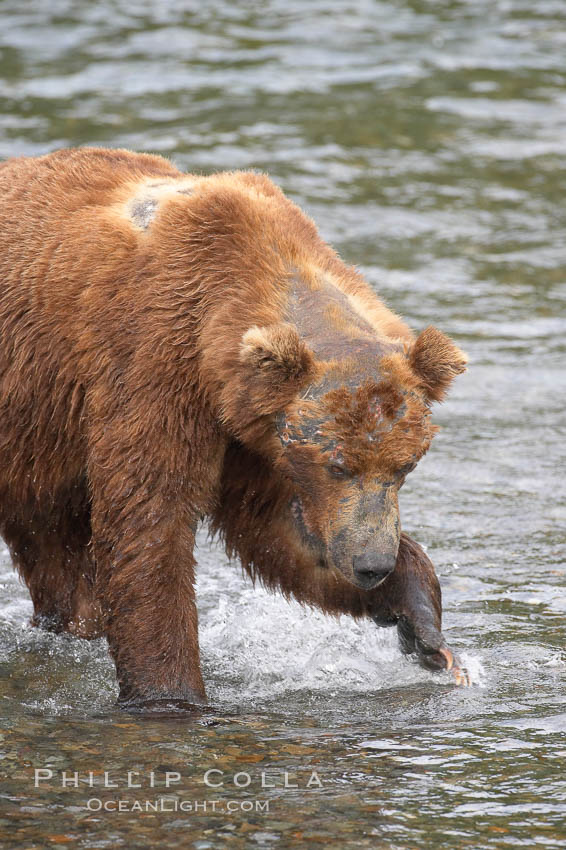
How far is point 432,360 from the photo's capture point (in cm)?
557

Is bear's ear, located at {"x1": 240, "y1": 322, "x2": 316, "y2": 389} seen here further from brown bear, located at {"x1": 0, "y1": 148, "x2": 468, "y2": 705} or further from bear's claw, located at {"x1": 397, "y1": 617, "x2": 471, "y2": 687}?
bear's claw, located at {"x1": 397, "y1": 617, "x2": 471, "y2": 687}

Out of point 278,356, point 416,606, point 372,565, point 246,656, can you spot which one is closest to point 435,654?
point 416,606

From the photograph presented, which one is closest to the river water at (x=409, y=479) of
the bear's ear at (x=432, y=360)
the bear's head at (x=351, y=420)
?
the bear's head at (x=351, y=420)

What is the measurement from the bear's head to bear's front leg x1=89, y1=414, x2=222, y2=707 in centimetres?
49

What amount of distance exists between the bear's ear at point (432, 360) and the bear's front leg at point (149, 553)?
979 millimetres

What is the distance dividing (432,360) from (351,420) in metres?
0.46

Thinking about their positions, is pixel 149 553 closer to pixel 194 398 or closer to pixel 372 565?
pixel 194 398

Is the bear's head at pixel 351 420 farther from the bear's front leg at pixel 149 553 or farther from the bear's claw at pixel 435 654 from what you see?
the bear's claw at pixel 435 654

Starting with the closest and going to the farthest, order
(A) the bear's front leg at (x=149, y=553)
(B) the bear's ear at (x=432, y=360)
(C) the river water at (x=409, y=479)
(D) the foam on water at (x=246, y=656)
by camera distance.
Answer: (C) the river water at (x=409, y=479) < (B) the bear's ear at (x=432, y=360) < (A) the bear's front leg at (x=149, y=553) < (D) the foam on water at (x=246, y=656)

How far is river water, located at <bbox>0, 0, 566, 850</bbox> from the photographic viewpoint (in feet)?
16.7

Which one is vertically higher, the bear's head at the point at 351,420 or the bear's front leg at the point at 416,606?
the bear's head at the point at 351,420

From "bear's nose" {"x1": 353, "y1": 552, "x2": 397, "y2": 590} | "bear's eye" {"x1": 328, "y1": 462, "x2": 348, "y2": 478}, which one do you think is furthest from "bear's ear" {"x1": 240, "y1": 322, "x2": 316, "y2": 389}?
"bear's nose" {"x1": 353, "y1": 552, "x2": 397, "y2": 590}

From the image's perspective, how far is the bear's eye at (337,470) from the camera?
17.8 ft

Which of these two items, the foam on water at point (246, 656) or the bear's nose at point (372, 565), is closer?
the bear's nose at point (372, 565)
